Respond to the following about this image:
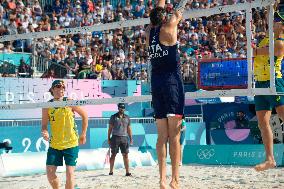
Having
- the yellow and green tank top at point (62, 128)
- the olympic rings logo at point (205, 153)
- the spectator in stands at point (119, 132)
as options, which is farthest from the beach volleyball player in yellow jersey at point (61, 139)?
the olympic rings logo at point (205, 153)

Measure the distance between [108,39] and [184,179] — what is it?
4.68 m

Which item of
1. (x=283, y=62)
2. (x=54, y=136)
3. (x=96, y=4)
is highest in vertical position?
(x=96, y=4)

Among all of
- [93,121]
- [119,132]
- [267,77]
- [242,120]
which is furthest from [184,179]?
[242,120]

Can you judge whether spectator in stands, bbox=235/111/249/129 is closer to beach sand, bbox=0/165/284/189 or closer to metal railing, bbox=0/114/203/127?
metal railing, bbox=0/114/203/127

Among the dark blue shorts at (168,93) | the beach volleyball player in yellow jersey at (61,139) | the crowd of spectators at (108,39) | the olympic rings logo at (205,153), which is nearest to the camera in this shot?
the dark blue shorts at (168,93)

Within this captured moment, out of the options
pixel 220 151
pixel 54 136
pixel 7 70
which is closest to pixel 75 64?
pixel 7 70

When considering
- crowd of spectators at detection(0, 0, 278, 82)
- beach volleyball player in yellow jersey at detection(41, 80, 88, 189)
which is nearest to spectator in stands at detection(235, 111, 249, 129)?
crowd of spectators at detection(0, 0, 278, 82)

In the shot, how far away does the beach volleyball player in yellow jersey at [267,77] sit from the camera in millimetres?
7260

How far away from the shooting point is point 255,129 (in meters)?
17.9

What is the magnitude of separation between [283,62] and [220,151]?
8643 mm

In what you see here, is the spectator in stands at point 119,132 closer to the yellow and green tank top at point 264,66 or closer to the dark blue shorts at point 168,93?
the yellow and green tank top at point 264,66

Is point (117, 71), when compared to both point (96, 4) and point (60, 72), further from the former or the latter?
point (96, 4)

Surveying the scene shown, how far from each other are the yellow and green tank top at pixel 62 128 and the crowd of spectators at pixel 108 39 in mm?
2474

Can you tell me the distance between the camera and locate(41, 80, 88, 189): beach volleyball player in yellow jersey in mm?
7859
